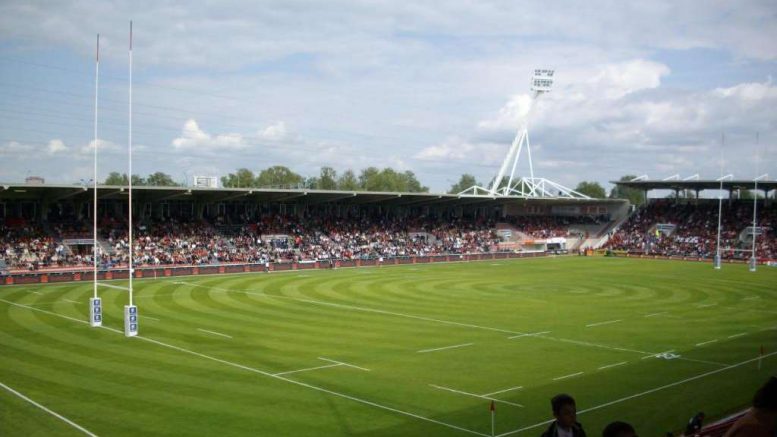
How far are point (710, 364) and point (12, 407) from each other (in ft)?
74.9

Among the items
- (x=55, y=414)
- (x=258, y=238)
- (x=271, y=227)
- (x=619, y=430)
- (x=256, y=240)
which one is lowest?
(x=55, y=414)

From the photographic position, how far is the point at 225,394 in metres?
19.8

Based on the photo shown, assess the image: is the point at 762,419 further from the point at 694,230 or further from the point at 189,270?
the point at 694,230

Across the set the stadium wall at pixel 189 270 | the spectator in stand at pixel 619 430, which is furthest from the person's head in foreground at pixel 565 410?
the stadium wall at pixel 189 270

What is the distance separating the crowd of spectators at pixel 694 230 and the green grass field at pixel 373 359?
38.4m

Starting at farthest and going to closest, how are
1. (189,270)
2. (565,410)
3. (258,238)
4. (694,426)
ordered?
(258,238) < (189,270) < (694,426) < (565,410)

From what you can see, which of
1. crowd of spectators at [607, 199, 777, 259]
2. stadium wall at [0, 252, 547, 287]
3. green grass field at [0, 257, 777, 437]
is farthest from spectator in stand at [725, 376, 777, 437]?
crowd of spectators at [607, 199, 777, 259]

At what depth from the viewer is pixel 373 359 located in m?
24.8

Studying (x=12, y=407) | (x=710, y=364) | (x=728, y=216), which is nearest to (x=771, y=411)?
(x=12, y=407)

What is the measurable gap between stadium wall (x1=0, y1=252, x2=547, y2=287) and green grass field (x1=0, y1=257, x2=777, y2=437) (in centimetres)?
305

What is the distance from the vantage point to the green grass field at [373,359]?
58.2 feet

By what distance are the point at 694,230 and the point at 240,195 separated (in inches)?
2310

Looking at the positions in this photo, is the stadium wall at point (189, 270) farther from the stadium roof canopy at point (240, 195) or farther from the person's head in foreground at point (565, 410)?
the person's head in foreground at point (565, 410)

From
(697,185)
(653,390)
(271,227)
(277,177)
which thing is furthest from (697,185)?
(277,177)
